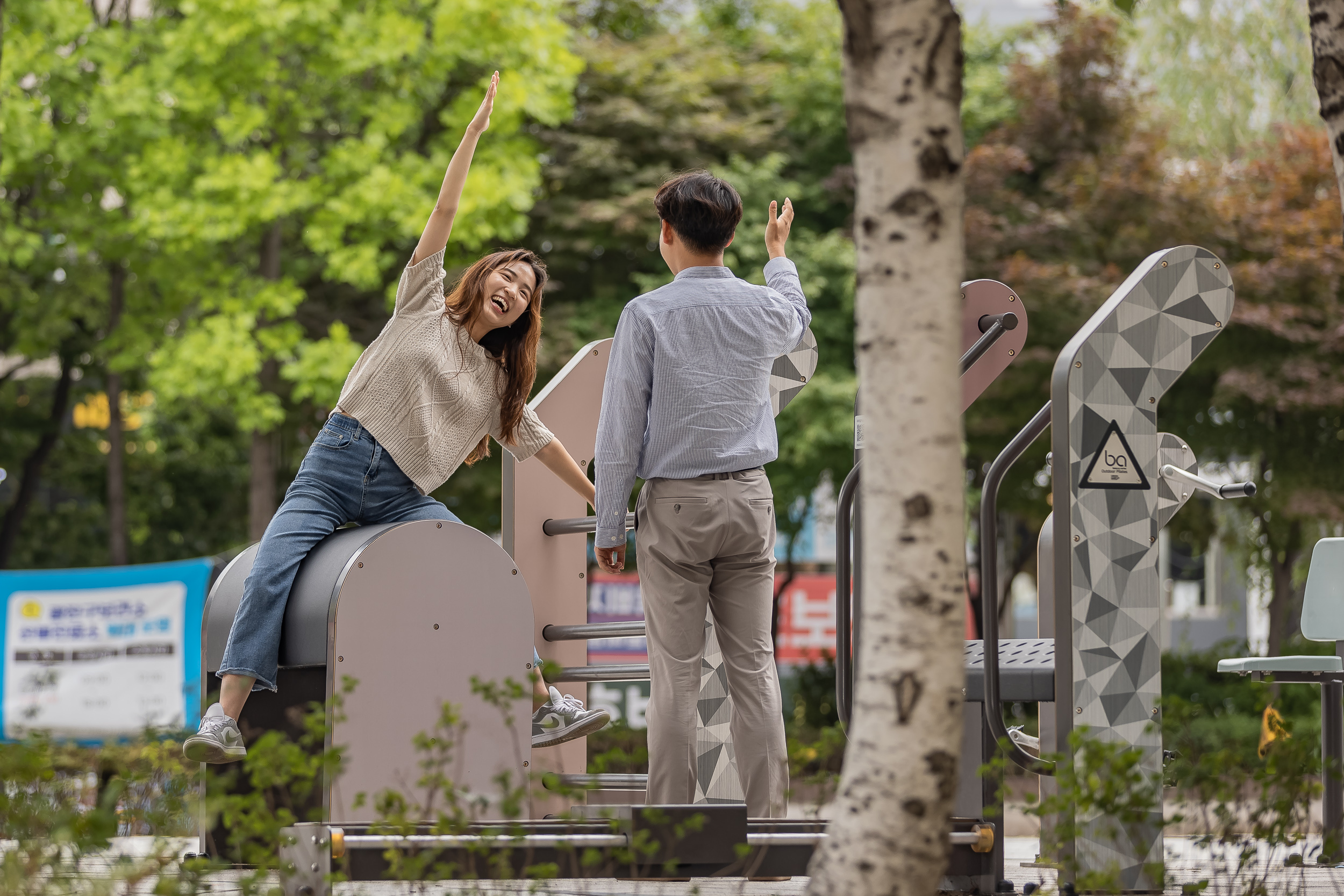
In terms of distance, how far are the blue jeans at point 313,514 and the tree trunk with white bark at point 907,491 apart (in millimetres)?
1957

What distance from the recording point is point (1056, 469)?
3.75 metres

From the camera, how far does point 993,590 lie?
388 centimetres

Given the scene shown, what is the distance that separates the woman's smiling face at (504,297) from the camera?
4238 millimetres

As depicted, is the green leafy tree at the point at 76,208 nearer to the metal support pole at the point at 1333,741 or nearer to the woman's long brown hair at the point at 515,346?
the woman's long brown hair at the point at 515,346

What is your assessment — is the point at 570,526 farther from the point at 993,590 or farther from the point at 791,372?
the point at 993,590

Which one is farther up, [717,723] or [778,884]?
[717,723]

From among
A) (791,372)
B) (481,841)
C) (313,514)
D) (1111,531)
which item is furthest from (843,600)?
(481,841)

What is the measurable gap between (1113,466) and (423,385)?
193 cm

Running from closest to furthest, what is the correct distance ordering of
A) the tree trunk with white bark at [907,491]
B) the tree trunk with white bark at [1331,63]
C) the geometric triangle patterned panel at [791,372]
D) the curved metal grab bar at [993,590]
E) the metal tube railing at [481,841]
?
the tree trunk with white bark at [907,491]
the metal tube railing at [481,841]
the tree trunk with white bark at [1331,63]
the curved metal grab bar at [993,590]
the geometric triangle patterned panel at [791,372]

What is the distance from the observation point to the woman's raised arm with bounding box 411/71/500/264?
12.9 ft

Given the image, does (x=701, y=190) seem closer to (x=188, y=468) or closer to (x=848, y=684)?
(x=848, y=684)

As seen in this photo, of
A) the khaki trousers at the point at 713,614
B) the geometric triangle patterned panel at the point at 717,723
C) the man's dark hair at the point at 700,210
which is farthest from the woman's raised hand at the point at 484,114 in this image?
the geometric triangle patterned panel at the point at 717,723

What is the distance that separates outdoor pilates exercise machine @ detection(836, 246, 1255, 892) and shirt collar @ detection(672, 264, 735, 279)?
67 centimetres

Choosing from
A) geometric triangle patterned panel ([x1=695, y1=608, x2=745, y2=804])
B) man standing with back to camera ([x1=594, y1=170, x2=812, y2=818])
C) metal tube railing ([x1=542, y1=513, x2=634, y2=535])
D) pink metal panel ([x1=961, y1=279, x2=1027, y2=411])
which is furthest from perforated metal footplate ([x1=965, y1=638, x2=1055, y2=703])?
metal tube railing ([x1=542, y1=513, x2=634, y2=535])
